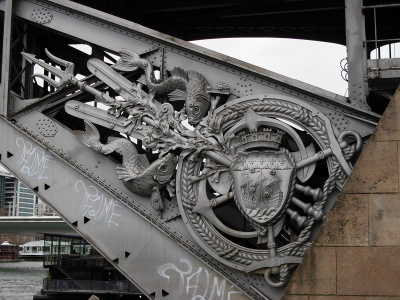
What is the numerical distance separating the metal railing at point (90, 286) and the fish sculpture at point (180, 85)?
24.8 metres

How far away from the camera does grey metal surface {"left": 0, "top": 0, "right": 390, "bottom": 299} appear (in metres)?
11.2

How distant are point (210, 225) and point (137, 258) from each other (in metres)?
1.62

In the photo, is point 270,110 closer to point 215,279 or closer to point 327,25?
point 215,279

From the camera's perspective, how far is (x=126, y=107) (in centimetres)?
1283

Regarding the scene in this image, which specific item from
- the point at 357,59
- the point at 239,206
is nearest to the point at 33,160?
the point at 239,206

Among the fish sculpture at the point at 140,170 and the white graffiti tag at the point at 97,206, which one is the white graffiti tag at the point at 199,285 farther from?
the white graffiti tag at the point at 97,206

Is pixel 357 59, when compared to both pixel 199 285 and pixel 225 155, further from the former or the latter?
pixel 199 285

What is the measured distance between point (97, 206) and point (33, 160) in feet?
5.97

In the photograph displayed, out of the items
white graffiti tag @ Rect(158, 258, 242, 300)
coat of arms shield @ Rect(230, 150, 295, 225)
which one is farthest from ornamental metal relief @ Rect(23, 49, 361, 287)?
white graffiti tag @ Rect(158, 258, 242, 300)

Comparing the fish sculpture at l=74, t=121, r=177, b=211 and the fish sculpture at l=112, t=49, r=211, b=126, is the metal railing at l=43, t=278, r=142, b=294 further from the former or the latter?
the fish sculpture at l=112, t=49, r=211, b=126

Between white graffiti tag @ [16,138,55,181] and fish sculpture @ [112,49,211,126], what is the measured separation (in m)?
2.40

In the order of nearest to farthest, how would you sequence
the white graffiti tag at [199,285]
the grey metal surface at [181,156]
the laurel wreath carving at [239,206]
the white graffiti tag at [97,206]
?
1. the laurel wreath carving at [239,206]
2. the grey metal surface at [181,156]
3. the white graffiti tag at [199,285]
4. the white graffiti tag at [97,206]

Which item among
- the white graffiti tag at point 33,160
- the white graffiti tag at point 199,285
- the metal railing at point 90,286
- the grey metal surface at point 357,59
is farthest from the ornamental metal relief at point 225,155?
the metal railing at point 90,286

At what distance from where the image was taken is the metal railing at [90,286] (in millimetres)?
36188
